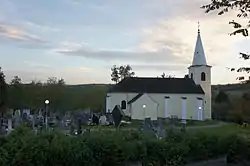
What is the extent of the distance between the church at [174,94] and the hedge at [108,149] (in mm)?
51392

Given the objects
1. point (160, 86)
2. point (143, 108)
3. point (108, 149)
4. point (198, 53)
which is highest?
point (198, 53)

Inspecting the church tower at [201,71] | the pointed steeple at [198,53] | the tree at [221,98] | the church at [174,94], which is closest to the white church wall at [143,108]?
the church at [174,94]

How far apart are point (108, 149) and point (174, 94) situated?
59.4 metres

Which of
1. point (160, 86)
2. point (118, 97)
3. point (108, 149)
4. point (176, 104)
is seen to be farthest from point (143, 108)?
point (108, 149)

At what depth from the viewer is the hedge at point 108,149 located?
1006 cm

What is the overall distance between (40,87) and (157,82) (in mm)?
19599

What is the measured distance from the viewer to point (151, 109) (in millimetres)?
67125

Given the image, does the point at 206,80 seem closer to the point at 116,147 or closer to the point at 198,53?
the point at 198,53

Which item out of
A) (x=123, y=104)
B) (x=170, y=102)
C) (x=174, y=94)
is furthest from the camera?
(x=174, y=94)

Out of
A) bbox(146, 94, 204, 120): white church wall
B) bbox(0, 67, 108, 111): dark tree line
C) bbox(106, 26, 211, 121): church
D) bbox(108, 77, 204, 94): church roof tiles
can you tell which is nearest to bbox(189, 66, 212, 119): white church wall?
bbox(106, 26, 211, 121): church

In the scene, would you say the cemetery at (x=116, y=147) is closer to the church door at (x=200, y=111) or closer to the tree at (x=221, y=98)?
the tree at (x=221, y=98)

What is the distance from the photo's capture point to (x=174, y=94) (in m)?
70.2

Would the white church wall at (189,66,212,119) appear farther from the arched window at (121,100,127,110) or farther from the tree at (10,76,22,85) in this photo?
the tree at (10,76,22,85)

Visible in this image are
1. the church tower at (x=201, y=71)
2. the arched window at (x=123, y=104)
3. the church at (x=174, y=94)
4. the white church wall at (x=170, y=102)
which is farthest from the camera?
the church tower at (x=201, y=71)
